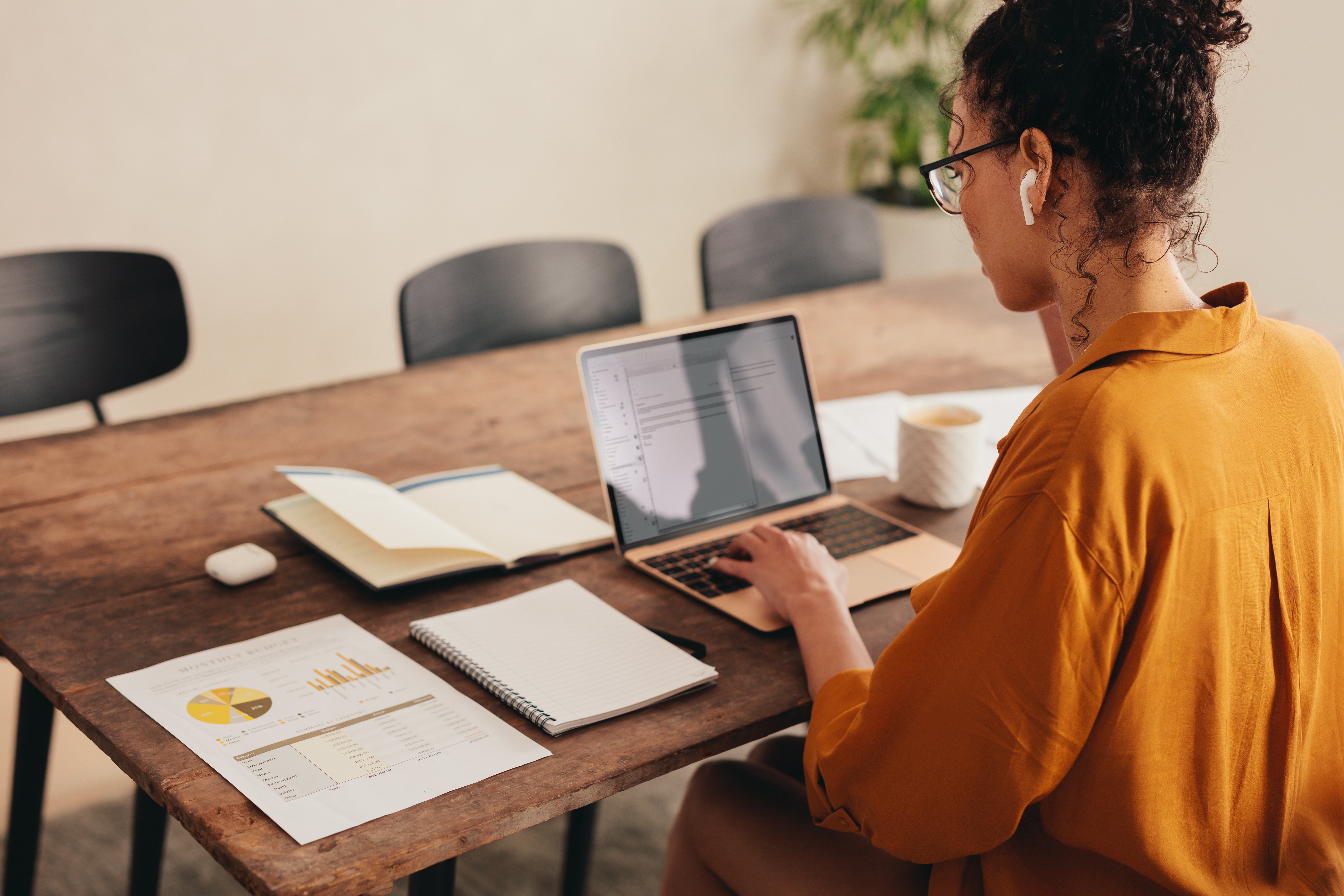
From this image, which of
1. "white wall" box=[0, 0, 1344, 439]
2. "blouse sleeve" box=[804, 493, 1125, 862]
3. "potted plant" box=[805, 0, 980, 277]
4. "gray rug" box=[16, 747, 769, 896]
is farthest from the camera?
"potted plant" box=[805, 0, 980, 277]

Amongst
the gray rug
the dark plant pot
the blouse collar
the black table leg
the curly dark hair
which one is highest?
the curly dark hair

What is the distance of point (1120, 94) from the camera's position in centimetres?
80

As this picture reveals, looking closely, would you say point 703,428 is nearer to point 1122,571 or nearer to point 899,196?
point 1122,571

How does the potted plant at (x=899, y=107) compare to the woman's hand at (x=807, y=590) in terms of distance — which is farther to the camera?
the potted plant at (x=899, y=107)

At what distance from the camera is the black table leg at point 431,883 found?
103 centimetres

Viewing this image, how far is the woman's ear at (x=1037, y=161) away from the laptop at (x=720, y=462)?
467mm

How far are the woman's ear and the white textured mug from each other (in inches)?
20.5

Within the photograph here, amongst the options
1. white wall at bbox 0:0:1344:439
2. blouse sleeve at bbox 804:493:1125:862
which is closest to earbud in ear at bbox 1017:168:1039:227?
blouse sleeve at bbox 804:493:1125:862

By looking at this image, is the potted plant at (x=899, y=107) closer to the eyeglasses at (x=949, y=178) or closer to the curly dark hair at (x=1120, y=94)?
the eyeglasses at (x=949, y=178)

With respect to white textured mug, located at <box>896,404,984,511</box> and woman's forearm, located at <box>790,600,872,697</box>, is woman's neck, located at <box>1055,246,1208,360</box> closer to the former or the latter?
woman's forearm, located at <box>790,600,872,697</box>

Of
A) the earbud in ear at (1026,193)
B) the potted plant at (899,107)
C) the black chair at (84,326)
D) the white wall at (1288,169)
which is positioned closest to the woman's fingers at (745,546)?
the earbud in ear at (1026,193)

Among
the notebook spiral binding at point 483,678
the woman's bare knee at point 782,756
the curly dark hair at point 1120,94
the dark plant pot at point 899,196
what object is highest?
the curly dark hair at point 1120,94

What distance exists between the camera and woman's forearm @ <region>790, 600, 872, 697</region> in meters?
1.00

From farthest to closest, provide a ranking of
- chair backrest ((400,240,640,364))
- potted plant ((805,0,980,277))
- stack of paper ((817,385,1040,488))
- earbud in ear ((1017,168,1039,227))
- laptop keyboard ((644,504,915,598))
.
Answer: potted plant ((805,0,980,277)) → chair backrest ((400,240,640,364)) → stack of paper ((817,385,1040,488)) → laptop keyboard ((644,504,915,598)) → earbud in ear ((1017,168,1039,227))
